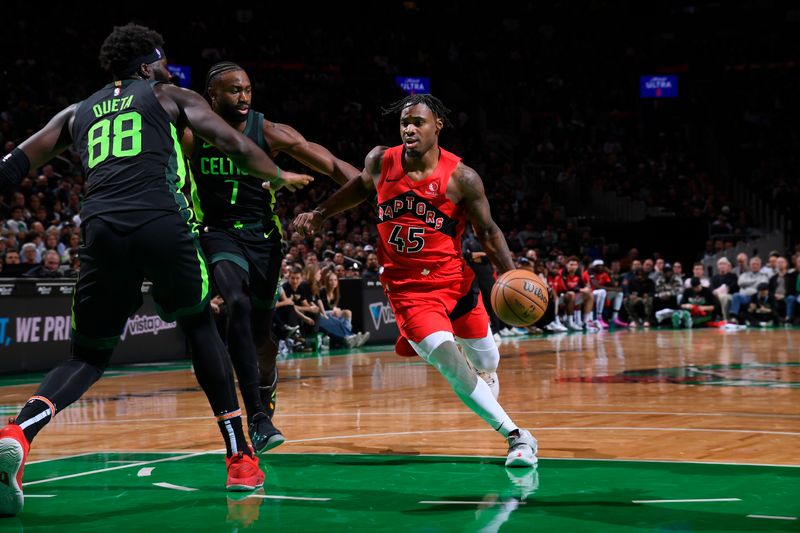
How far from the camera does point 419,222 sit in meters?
5.87

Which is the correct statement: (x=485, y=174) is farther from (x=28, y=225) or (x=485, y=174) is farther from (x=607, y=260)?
(x=28, y=225)

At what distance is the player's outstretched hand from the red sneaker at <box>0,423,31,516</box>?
1993 mm

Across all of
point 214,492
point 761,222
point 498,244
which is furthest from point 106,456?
A: point 761,222

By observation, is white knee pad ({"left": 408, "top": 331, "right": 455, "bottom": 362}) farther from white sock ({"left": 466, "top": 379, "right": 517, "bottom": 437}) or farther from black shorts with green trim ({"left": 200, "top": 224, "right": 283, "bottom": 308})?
black shorts with green trim ({"left": 200, "top": 224, "right": 283, "bottom": 308})

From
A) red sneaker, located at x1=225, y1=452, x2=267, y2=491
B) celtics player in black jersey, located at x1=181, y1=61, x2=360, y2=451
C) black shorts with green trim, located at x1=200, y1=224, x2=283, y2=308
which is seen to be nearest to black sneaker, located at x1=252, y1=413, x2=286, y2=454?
celtics player in black jersey, located at x1=181, y1=61, x2=360, y2=451

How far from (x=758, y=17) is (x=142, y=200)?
38.8 metres

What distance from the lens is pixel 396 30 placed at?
35312 mm

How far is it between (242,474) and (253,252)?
1.64 meters

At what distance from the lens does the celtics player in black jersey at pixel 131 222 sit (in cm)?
449

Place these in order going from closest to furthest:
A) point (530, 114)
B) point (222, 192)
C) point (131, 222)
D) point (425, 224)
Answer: point (131, 222) → point (425, 224) → point (222, 192) → point (530, 114)

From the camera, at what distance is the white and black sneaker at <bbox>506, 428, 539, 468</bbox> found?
5438 mm

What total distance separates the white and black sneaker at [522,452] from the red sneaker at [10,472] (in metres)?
2.43

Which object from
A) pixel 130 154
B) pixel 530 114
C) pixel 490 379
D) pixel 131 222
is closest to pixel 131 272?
pixel 131 222

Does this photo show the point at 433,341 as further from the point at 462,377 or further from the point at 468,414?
the point at 468,414
